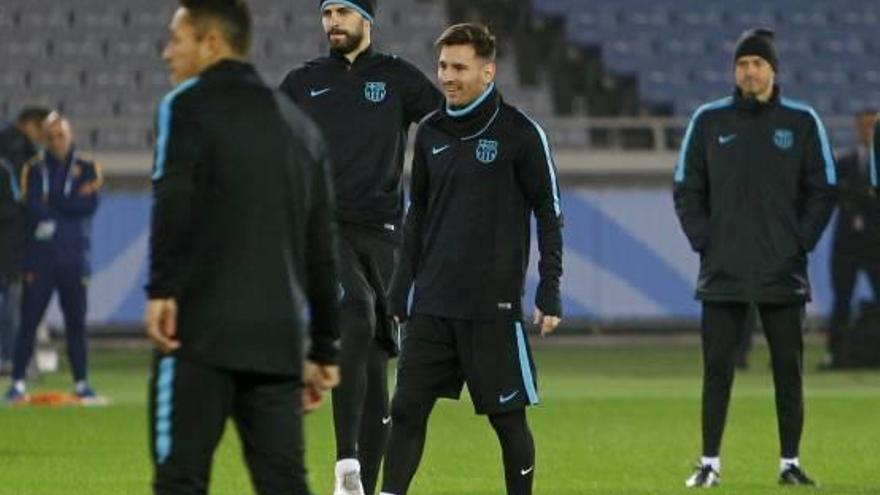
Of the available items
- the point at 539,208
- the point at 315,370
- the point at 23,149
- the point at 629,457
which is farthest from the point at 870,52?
the point at 315,370

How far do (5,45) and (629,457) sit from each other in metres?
21.0

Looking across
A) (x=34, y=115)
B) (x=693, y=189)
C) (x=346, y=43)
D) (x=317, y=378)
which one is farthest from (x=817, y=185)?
(x=34, y=115)

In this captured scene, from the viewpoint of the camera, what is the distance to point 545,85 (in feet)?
113

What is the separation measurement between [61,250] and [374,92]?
31.0 feet

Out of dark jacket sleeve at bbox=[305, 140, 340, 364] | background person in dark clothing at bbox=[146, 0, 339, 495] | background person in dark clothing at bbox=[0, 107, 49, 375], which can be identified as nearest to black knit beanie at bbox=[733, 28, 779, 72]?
dark jacket sleeve at bbox=[305, 140, 340, 364]

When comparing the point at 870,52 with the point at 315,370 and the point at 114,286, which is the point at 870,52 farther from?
the point at 315,370

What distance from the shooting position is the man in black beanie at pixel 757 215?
1291 cm

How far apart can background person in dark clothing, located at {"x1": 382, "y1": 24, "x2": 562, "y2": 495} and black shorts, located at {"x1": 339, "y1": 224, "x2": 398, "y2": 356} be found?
21.2 inches

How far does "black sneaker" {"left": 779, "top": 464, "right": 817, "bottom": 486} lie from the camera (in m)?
12.6

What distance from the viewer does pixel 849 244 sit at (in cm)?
2539

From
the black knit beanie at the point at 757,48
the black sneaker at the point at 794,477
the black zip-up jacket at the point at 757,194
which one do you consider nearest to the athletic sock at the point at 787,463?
the black sneaker at the point at 794,477

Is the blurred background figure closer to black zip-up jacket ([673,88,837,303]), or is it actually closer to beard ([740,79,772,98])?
black zip-up jacket ([673,88,837,303])

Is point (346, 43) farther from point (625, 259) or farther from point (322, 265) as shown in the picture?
point (625, 259)

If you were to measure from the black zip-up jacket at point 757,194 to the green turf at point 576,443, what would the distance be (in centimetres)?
104
